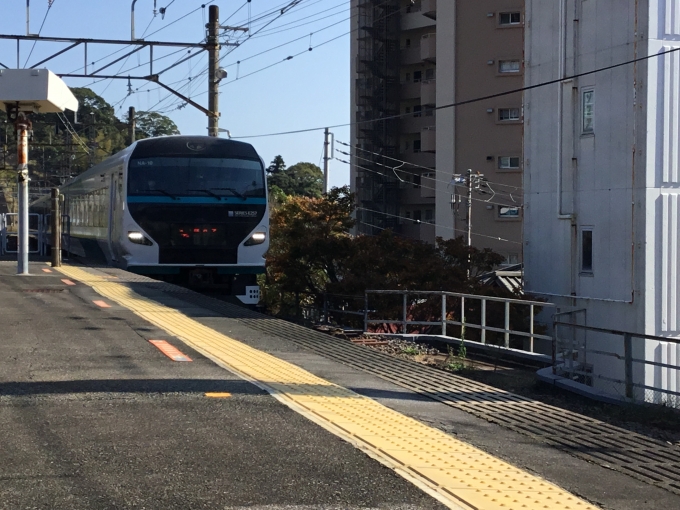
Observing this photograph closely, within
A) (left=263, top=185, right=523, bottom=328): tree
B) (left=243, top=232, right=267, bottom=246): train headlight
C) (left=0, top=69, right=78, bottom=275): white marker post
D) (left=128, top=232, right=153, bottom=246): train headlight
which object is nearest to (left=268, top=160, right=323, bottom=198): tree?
(left=263, top=185, right=523, bottom=328): tree

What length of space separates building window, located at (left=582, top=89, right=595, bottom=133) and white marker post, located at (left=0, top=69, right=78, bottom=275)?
33.8 ft

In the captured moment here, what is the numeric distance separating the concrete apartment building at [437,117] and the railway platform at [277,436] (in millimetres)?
28218

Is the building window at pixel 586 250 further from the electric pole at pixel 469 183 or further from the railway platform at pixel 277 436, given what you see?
the electric pole at pixel 469 183

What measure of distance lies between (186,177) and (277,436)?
45.6 ft

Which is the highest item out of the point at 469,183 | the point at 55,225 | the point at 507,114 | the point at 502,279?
the point at 507,114

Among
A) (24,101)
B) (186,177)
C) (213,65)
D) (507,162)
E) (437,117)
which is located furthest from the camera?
(437,117)

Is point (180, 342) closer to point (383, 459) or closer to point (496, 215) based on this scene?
point (383, 459)

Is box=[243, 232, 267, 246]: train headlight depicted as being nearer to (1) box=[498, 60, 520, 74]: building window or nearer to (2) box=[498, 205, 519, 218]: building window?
(2) box=[498, 205, 519, 218]: building window

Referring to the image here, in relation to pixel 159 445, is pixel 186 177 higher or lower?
higher

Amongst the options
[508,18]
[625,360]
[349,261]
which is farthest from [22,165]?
[508,18]

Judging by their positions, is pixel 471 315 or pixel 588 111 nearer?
pixel 588 111

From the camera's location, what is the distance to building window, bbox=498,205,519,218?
130 ft

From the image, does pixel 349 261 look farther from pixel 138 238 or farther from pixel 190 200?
pixel 138 238

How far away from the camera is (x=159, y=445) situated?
20.7 feet
